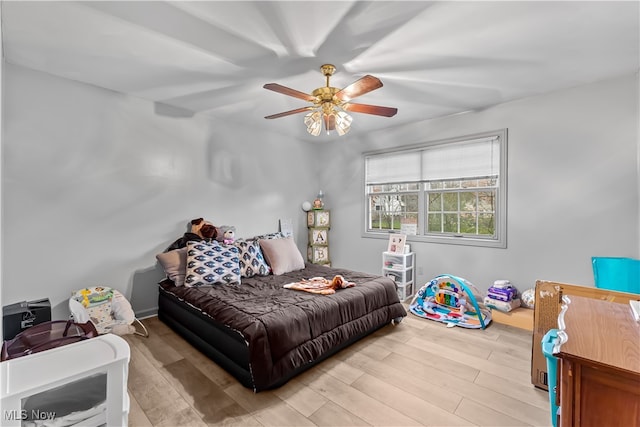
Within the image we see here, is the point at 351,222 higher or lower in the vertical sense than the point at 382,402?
higher

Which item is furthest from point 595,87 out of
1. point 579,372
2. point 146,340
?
point 146,340

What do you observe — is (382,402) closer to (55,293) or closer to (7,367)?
(7,367)

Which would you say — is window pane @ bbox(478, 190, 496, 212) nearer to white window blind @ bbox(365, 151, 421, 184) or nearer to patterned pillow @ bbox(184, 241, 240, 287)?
white window blind @ bbox(365, 151, 421, 184)

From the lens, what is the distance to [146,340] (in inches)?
108

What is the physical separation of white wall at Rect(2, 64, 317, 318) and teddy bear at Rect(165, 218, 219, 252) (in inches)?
5.1

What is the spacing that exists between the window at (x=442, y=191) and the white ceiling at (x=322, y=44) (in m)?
Result: 0.78

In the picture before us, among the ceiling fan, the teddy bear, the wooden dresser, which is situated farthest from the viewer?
the teddy bear

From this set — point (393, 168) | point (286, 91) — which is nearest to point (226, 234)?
point (286, 91)

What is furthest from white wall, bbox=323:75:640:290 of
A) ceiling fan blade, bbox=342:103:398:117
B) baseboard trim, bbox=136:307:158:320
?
baseboard trim, bbox=136:307:158:320

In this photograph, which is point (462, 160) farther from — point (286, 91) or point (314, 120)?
point (286, 91)

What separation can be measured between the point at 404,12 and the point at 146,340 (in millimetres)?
3507

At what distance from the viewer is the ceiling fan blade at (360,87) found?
6.80ft

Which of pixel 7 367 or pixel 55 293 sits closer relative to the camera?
pixel 7 367

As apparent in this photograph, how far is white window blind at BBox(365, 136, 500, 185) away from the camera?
141 inches
